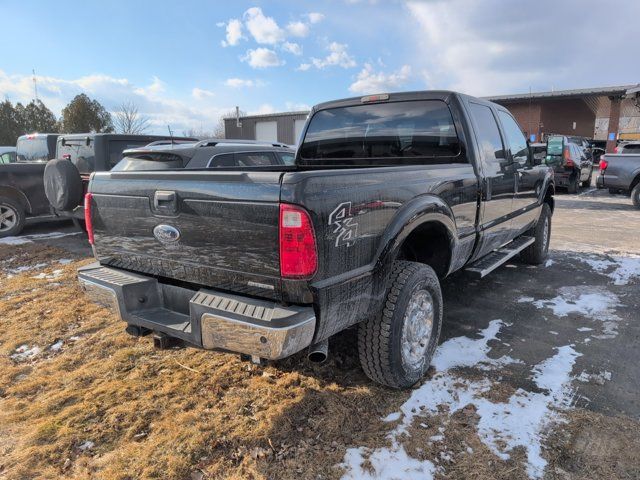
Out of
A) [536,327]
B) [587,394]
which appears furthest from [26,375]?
[536,327]

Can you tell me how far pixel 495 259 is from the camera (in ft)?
14.4

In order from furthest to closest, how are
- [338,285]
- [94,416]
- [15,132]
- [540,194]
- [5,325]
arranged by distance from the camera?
[15,132] → [540,194] → [5,325] → [94,416] → [338,285]

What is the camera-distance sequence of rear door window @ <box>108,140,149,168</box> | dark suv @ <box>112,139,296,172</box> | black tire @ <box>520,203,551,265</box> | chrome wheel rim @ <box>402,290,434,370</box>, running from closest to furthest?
chrome wheel rim @ <box>402,290,434,370</box>
dark suv @ <box>112,139,296,172</box>
black tire @ <box>520,203,551,265</box>
rear door window @ <box>108,140,149,168</box>

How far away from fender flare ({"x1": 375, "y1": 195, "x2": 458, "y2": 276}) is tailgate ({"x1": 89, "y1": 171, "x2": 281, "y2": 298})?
28.9 inches

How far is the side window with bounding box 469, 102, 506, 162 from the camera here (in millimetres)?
3959

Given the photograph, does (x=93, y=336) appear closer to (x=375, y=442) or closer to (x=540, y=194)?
(x=375, y=442)

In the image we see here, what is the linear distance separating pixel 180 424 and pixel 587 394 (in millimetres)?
2639

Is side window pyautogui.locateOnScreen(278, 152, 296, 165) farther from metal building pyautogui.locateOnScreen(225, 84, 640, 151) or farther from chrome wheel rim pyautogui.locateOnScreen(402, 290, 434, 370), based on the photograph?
metal building pyautogui.locateOnScreen(225, 84, 640, 151)

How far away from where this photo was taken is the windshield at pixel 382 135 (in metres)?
3.83

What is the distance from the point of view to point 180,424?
103 inches

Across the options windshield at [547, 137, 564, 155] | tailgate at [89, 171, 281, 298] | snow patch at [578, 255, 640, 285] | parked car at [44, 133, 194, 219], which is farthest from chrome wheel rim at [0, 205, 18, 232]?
snow patch at [578, 255, 640, 285]

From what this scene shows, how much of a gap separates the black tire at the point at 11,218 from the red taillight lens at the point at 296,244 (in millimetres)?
8055

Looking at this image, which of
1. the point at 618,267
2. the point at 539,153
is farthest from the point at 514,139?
the point at 618,267

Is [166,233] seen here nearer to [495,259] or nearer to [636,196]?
[495,259]
